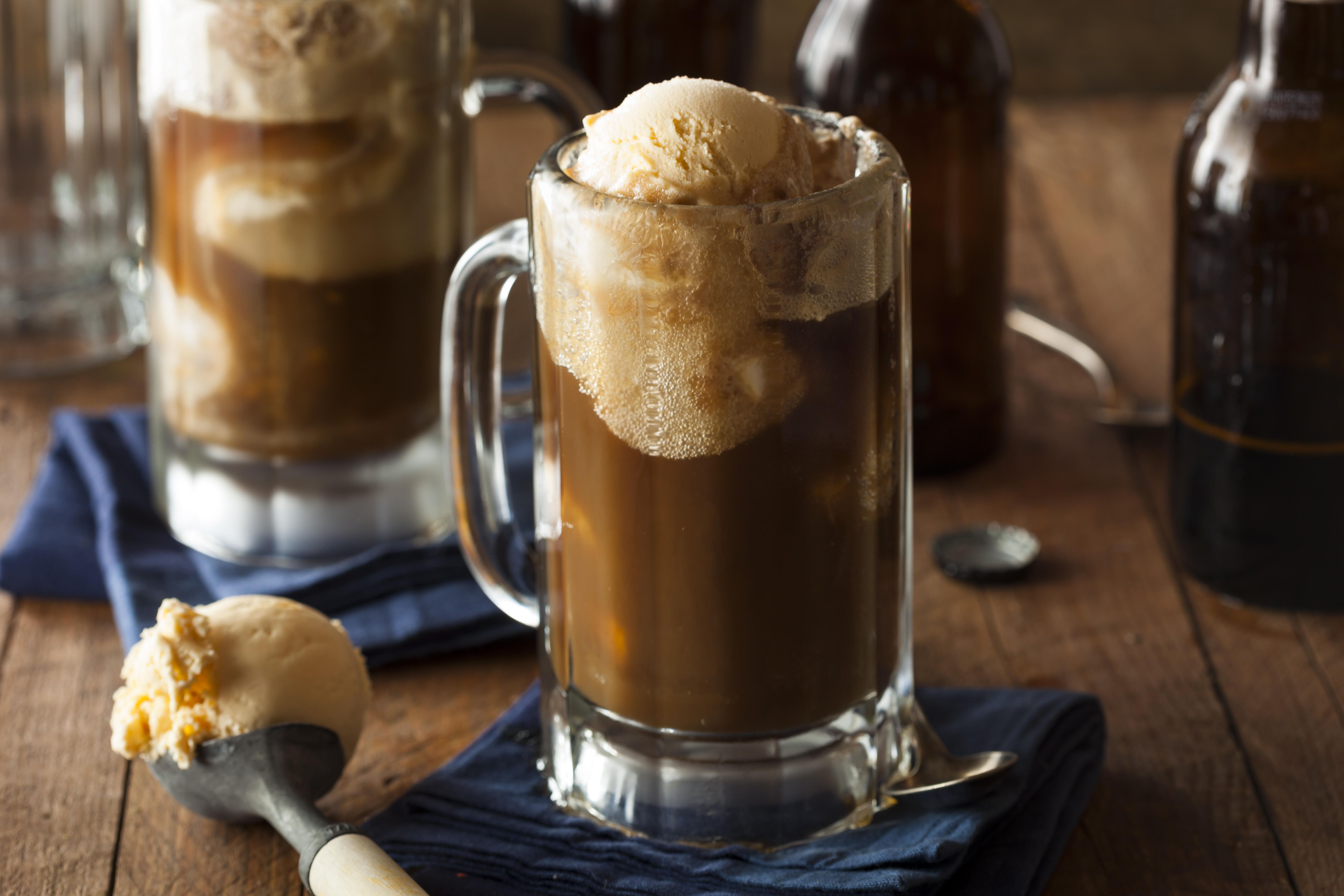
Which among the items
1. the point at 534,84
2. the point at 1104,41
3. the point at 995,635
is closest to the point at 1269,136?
the point at 995,635

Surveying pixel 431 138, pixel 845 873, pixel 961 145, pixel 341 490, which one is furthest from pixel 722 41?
pixel 845 873

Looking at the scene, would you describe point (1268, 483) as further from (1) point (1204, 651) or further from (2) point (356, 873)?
(2) point (356, 873)

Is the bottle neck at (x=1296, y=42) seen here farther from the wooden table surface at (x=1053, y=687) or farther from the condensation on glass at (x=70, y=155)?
the condensation on glass at (x=70, y=155)

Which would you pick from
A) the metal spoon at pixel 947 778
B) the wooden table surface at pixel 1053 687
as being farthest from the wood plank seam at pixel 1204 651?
the metal spoon at pixel 947 778

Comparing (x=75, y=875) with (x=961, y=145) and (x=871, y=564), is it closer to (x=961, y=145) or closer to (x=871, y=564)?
(x=871, y=564)

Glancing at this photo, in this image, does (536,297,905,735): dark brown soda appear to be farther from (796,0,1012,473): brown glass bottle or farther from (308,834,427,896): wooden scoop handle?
(796,0,1012,473): brown glass bottle

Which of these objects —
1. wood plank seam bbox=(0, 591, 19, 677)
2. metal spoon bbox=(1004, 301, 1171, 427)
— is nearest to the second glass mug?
wood plank seam bbox=(0, 591, 19, 677)
